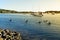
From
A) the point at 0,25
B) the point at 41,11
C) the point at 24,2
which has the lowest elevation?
the point at 0,25

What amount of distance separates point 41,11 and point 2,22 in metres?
2.29

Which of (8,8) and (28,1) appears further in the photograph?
(28,1)

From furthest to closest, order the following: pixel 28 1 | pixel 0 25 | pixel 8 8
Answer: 1. pixel 0 25
2. pixel 28 1
3. pixel 8 8

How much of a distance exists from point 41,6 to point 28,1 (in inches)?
24.4

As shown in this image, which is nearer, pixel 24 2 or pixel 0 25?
pixel 24 2

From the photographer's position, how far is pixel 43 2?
768 cm

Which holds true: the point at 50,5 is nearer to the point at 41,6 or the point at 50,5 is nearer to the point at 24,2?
the point at 41,6

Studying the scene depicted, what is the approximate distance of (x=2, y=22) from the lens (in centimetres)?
898

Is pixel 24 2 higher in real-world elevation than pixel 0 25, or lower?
higher

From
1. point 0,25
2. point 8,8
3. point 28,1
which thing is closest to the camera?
point 8,8


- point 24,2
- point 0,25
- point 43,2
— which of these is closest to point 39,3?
point 43,2

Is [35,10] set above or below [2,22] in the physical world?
above

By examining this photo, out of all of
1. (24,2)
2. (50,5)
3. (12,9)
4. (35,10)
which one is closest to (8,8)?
(12,9)

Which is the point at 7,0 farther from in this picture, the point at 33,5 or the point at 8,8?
the point at 33,5
